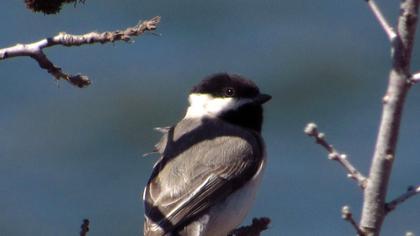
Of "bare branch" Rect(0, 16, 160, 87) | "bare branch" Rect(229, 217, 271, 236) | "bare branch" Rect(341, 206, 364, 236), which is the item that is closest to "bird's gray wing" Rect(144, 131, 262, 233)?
"bare branch" Rect(229, 217, 271, 236)

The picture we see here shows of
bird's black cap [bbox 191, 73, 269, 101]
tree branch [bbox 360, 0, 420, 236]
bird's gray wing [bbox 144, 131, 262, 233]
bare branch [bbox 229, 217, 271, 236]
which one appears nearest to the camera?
tree branch [bbox 360, 0, 420, 236]

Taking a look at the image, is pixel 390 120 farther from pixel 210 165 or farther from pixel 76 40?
pixel 210 165

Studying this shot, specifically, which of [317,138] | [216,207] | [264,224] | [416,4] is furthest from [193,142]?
[416,4]

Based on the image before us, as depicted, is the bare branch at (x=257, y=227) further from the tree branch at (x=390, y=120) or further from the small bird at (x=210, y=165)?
the tree branch at (x=390, y=120)

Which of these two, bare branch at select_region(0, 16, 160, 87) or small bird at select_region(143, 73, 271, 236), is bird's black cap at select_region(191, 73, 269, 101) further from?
bare branch at select_region(0, 16, 160, 87)

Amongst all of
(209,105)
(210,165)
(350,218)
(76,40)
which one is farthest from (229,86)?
(350,218)

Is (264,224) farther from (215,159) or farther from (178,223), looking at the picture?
(215,159)
